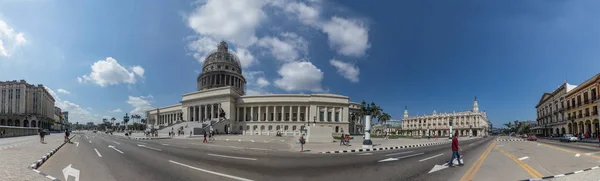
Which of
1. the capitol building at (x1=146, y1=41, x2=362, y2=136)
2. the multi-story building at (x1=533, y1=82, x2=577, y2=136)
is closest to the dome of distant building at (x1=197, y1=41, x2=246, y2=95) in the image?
the capitol building at (x1=146, y1=41, x2=362, y2=136)

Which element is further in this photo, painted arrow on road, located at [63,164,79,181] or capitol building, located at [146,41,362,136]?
capitol building, located at [146,41,362,136]

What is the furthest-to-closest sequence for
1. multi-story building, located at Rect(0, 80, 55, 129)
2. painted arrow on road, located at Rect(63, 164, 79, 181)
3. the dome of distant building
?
multi-story building, located at Rect(0, 80, 55, 129)
the dome of distant building
painted arrow on road, located at Rect(63, 164, 79, 181)

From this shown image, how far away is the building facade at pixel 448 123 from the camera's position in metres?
131

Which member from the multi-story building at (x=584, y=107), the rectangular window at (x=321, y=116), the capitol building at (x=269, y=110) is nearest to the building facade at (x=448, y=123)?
the capitol building at (x=269, y=110)

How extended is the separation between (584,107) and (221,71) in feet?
327

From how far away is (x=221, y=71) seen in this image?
106 metres

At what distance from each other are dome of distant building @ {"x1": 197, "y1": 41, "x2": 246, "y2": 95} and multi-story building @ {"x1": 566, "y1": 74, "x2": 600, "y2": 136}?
95.3 meters

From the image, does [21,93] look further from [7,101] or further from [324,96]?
[324,96]

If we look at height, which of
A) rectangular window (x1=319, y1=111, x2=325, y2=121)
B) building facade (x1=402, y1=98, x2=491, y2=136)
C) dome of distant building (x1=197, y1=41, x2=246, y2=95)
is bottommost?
building facade (x1=402, y1=98, x2=491, y2=136)

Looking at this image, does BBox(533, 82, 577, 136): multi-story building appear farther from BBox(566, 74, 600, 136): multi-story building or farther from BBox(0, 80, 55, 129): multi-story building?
BBox(0, 80, 55, 129): multi-story building

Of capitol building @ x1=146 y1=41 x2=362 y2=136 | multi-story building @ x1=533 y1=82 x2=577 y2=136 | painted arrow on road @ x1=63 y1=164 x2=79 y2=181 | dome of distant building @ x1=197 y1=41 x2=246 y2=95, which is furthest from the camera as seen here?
dome of distant building @ x1=197 y1=41 x2=246 y2=95

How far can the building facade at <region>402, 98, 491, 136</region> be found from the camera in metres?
131

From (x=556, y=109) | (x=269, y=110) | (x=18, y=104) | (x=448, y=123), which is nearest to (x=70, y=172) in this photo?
(x=269, y=110)

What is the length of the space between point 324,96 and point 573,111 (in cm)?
5730
